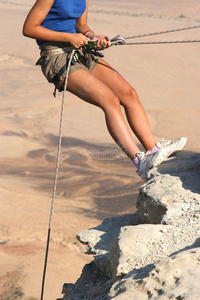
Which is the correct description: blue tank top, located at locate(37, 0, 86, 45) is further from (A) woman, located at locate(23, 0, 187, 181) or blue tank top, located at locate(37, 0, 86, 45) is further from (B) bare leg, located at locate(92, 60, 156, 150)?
(B) bare leg, located at locate(92, 60, 156, 150)

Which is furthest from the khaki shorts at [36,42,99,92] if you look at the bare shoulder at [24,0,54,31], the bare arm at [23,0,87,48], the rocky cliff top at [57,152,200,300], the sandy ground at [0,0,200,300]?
the sandy ground at [0,0,200,300]

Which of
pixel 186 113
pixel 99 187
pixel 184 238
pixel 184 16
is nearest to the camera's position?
pixel 184 238

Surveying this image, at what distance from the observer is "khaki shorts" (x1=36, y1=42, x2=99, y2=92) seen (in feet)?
11.6

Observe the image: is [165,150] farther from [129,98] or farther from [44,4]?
[44,4]

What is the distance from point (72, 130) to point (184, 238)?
9111 mm

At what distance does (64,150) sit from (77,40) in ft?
23.0

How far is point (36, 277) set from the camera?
641 centimetres

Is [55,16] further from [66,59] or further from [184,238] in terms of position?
→ [184,238]

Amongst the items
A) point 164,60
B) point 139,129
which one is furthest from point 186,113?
point 139,129

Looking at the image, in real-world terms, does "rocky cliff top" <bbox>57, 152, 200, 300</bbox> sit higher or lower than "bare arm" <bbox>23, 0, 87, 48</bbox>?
lower

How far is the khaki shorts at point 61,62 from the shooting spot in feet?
11.6

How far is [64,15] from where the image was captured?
11.6 feet

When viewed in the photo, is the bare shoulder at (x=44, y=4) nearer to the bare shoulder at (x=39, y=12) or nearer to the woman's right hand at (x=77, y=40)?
the bare shoulder at (x=39, y=12)

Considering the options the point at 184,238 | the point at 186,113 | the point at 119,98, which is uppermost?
the point at 119,98
